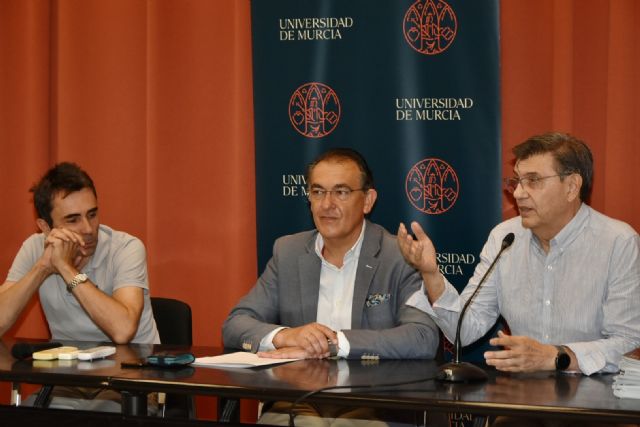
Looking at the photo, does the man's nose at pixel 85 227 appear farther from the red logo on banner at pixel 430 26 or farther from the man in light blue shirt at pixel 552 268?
the red logo on banner at pixel 430 26

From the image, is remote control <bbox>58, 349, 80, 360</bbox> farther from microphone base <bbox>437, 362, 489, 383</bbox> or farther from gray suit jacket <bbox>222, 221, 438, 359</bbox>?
microphone base <bbox>437, 362, 489, 383</bbox>

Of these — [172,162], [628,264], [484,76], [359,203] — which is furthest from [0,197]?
[628,264]

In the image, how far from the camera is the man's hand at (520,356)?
276 cm

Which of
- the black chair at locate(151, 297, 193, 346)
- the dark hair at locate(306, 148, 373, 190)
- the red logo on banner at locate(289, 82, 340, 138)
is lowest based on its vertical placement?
the black chair at locate(151, 297, 193, 346)

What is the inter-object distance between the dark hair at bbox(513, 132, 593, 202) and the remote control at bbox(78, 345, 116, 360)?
1.82m

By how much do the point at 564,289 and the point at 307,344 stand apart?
41.1 inches

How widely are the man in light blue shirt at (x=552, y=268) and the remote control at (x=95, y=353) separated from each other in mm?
1193

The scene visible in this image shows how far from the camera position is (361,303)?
3.51 m

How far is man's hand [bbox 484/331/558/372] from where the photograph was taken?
2.76 metres

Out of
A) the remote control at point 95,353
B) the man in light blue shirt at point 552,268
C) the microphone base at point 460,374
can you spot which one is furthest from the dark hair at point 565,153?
the remote control at point 95,353

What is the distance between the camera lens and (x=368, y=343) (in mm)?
3084

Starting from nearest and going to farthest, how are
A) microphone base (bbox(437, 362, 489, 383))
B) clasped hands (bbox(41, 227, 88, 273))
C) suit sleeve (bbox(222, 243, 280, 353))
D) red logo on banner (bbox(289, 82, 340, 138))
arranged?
microphone base (bbox(437, 362, 489, 383)) < suit sleeve (bbox(222, 243, 280, 353)) < clasped hands (bbox(41, 227, 88, 273)) < red logo on banner (bbox(289, 82, 340, 138))

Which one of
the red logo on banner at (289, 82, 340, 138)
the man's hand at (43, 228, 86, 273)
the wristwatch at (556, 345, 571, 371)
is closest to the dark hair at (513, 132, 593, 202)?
the wristwatch at (556, 345, 571, 371)

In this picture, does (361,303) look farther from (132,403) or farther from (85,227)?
(85,227)
